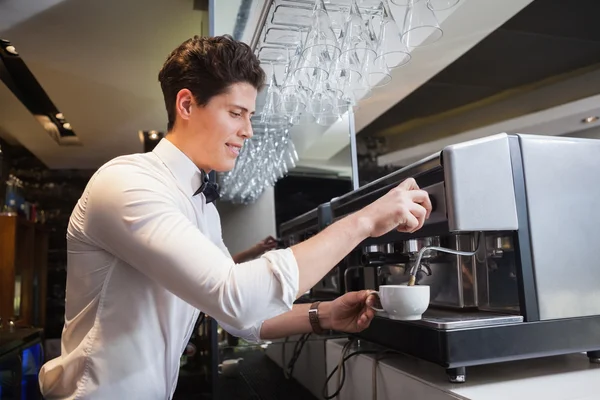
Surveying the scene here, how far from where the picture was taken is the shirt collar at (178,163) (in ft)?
3.14

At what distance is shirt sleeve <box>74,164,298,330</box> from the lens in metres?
0.70

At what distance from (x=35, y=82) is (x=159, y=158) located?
112 inches

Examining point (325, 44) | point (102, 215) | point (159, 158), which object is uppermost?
point (325, 44)

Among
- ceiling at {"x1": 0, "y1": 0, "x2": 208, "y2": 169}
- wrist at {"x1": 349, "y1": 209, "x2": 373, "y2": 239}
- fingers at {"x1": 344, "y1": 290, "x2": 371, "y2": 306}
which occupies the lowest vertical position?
fingers at {"x1": 344, "y1": 290, "x2": 371, "y2": 306}

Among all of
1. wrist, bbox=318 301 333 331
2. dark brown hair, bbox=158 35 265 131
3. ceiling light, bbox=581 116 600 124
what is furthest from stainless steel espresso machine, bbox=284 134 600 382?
ceiling light, bbox=581 116 600 124

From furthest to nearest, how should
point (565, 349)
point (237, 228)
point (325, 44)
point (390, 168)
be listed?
point (390, 168)
point (237, 228)
point (325, 44)
point (565, 349)

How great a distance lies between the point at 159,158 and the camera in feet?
3.15

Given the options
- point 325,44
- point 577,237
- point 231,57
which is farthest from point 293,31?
point 577,237

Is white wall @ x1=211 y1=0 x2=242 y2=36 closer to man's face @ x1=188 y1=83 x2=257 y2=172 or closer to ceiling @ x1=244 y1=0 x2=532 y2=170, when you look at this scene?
ceiling @ x1=244 y1=0 x2=532 y2=170

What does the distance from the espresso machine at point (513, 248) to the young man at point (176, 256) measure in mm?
95

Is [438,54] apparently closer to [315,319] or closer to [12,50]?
[315,319]

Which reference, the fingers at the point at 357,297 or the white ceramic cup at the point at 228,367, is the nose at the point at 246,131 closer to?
the fingers at the point at 357,297

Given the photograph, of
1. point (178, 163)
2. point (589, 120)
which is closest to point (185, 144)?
point (178, 163)

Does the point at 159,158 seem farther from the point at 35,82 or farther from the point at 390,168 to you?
the point at 35,82
